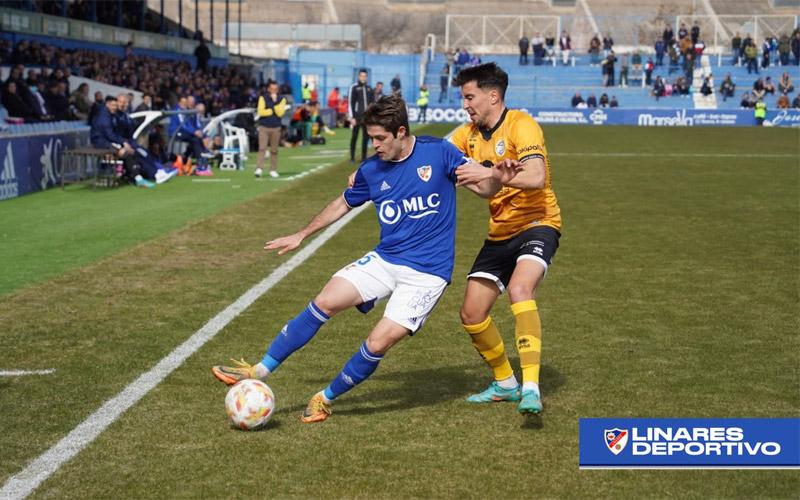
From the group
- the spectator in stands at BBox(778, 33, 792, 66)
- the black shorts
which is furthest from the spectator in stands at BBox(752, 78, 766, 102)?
the black shorts

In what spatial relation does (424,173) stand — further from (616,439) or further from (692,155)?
(692,155)

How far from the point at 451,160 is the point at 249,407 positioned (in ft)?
5.85

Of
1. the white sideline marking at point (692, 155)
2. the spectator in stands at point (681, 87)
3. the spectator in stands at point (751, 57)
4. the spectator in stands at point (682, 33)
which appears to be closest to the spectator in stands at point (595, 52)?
the spectator in stands at point (682, 33)

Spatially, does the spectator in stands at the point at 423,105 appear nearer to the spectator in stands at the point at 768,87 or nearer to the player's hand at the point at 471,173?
the spectator in stands at the point at 768,87

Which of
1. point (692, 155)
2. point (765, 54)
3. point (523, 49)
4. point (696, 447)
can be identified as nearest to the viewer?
point (696, 447)

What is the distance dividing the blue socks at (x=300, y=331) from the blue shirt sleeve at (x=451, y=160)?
1.08 meters

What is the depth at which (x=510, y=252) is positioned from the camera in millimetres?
6703

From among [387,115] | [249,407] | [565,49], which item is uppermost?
[565,49]

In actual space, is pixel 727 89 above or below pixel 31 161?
above

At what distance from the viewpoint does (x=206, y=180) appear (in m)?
22.6

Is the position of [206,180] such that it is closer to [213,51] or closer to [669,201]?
[669,201]

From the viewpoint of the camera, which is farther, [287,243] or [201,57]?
[201,57]

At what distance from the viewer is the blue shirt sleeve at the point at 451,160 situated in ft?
20.6

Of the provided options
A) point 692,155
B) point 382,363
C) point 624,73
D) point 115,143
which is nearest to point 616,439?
point 382,363
